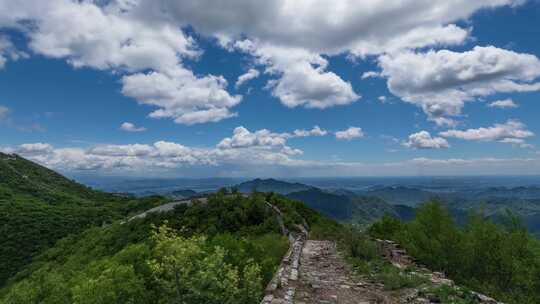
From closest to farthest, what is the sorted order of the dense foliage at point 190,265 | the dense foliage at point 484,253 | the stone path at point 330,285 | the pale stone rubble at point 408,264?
the dense foliage at point 190,265, the stone path at point 330,285, the pale stone rubble at point 408,264, the dense foliage at point 484,253

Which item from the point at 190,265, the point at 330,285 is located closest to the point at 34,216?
Answer: the point at 330,285

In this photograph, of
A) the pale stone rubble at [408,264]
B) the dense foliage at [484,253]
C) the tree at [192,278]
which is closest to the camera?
the tree at [192,278]

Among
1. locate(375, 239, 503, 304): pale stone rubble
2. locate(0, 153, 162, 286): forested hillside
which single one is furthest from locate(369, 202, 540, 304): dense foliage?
locate(0, 153, 162, 286): forested hillside

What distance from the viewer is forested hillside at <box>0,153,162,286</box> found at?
5856cm

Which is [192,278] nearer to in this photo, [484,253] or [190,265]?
[190,265]

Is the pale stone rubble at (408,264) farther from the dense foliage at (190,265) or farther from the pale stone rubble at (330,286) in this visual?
the dense foliage at (190,265)

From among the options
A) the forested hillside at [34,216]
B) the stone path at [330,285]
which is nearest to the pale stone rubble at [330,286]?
the stone path at [330,285]

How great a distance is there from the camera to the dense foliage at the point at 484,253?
580 inches

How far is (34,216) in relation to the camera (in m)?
75.3

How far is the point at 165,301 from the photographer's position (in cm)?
867

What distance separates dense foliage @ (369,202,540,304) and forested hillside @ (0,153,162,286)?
47359 mm

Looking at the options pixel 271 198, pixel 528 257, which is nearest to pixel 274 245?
pixel 528 257

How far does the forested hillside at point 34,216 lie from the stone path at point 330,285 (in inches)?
1778

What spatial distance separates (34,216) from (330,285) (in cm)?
8804
